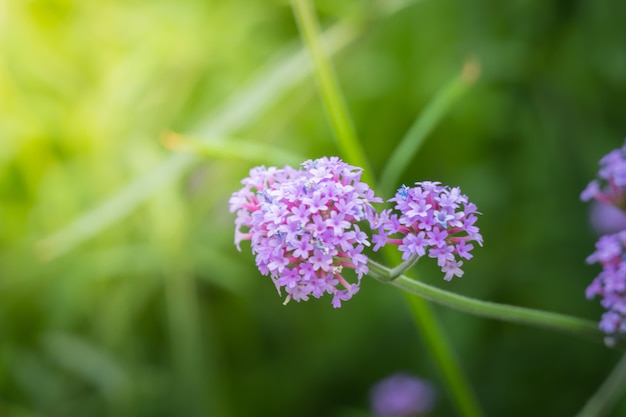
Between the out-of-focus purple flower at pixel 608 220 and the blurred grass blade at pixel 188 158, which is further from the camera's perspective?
the out-of-focus purple flower at pixel 608 220

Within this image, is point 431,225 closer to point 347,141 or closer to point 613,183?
point 613,183

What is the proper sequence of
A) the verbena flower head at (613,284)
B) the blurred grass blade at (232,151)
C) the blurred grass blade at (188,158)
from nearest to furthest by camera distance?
the verbena flower head at (613,284) → the blurred grass blade at (232,151) → the blurred grass blade at (188,158)

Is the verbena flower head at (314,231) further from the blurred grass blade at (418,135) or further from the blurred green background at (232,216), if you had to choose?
the blurred green background at (232,216)

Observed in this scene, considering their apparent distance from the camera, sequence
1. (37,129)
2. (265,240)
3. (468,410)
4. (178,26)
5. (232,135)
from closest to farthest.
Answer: (265,240) < (468,410) < (232,135) < (37,129) < (178,26)

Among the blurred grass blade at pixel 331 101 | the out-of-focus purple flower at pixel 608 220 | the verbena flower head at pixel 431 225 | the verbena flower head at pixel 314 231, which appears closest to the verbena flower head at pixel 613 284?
the verbena flower head at pixel 431 225

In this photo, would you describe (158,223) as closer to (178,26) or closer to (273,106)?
(273,106)

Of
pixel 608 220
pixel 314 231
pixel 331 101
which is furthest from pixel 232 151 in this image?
pixel 608 220

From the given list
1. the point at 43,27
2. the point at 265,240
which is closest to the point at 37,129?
the point at 43,27
